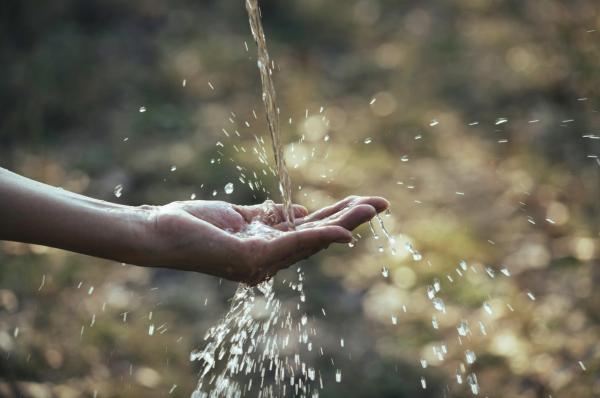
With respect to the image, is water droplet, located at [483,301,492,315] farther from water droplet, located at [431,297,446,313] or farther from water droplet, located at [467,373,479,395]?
water droplet, located at [467,373,479,395]

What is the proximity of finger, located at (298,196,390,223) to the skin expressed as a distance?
1.4 inches

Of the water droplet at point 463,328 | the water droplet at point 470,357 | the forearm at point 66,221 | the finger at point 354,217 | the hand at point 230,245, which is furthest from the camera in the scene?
the water droplet at point 463,328

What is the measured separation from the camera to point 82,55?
4625 millimetres

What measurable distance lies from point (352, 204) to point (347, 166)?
172 cm

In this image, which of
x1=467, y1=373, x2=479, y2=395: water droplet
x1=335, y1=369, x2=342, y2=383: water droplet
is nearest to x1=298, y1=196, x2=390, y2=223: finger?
x1=335, y1=369, x2=342, y2=383: water droplet

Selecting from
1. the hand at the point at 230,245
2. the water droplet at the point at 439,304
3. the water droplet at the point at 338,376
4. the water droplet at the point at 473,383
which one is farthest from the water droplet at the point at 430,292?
the hand at the point at 230,245

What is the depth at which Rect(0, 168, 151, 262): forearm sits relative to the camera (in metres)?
1.83

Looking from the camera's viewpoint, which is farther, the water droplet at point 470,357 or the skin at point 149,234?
the water droplet at point 470,357

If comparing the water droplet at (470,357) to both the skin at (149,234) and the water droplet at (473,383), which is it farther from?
the skin at (149,234)

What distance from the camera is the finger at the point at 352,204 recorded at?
2098mm

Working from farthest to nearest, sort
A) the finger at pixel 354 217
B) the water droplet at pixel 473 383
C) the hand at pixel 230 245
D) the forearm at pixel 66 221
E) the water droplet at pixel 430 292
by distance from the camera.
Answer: the water droplet at pixel 430 292 → the water droplet at pixel 473 383 → the finger at pixel 354 217 → the hand at pixel 230 245 → the forearm at pixel 66 221

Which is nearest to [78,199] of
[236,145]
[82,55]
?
[236,145]

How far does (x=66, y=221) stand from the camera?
187cm

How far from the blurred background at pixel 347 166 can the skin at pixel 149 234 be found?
37.5 inches
